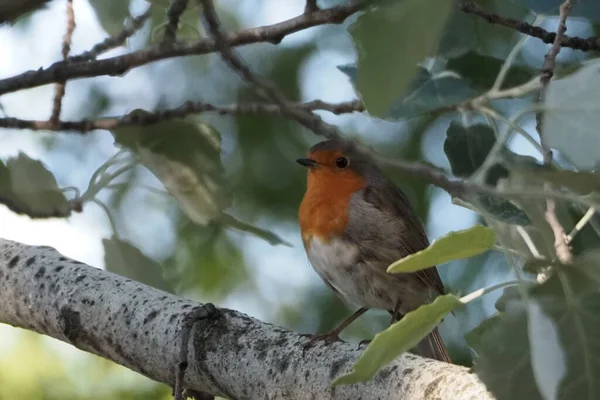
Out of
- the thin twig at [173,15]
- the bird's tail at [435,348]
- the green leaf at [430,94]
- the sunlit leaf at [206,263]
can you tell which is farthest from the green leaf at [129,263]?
the sunlit leaf at [206,263]

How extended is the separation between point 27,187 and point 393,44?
1.04 metres

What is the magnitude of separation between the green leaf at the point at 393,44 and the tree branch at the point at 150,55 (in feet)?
1.68

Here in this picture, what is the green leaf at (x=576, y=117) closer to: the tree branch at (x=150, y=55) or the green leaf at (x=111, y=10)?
the tree branch at (x=150, y=55)

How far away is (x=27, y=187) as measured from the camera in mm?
1491

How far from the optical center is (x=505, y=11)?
1.51 m

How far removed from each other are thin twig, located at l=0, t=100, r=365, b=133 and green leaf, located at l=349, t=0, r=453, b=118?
609mm

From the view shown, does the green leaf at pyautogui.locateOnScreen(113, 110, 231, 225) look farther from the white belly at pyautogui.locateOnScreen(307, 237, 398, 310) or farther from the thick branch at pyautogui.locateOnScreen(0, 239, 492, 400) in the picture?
the white belly at pyautogui.locateOnScreen(307, 237, 398, 310)

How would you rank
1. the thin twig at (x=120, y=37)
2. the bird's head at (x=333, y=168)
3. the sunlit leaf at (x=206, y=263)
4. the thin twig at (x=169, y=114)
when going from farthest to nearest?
the sunlit leaf at (x=206, y=263)
the bird's head at (x=333, y=168)
the thin twig at (x=120, y=37)
the thin twig at (x=169, y=114)

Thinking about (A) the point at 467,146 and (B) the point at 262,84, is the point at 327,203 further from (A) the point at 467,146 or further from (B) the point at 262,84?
(B) the point at 262,84

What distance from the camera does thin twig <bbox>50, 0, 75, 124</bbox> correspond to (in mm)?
1615

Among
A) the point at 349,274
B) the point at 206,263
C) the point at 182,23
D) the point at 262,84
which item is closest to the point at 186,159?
the point at 182,23

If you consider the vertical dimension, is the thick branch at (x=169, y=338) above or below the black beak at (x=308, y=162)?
below

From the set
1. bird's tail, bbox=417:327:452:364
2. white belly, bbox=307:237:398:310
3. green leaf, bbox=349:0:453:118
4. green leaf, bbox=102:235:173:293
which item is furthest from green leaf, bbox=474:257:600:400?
bird's tail, bbox=417:327:452:364

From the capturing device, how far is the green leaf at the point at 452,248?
76cm
